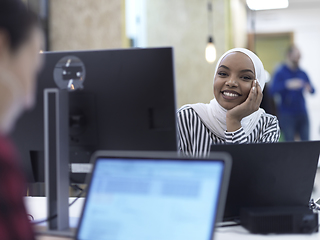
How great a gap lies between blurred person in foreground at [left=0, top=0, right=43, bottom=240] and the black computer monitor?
68 centimetres

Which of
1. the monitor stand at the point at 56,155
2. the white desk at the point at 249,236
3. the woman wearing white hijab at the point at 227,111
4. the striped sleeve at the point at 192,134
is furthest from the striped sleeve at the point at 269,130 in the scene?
the monitor stand at the point at 56,155

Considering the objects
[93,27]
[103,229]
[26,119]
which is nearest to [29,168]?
[26,119]

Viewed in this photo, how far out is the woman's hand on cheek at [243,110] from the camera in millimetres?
1710

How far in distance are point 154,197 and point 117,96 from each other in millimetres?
457

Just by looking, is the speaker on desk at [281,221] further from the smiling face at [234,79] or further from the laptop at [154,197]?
the smiling face at [234,79]

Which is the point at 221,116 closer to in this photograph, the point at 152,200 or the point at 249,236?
the point at 249,236

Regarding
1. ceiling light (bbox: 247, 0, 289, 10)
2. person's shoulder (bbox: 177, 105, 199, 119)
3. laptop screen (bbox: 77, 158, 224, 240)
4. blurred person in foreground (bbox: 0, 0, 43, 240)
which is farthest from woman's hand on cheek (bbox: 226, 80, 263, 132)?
Answer: ceiling light (bbox: 247, 0, 289, 10)

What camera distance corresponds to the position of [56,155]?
110 cm

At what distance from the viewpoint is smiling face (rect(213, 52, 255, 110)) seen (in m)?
1.84

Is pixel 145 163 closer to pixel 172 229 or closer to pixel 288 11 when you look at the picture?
pixel 172 229

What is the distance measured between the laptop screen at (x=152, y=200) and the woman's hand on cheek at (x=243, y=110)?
90 cm

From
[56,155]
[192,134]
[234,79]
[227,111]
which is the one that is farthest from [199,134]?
[56,155]

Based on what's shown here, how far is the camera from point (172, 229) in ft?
2.63

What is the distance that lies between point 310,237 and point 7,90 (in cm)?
94
